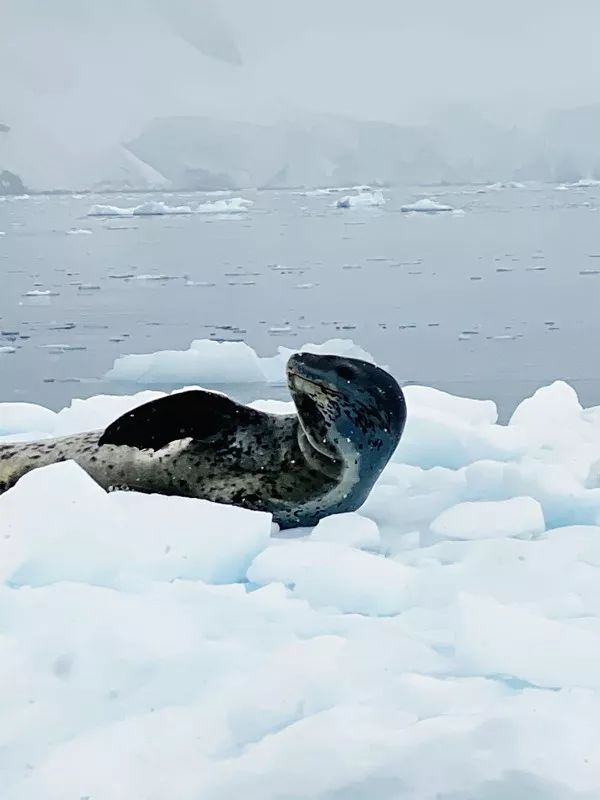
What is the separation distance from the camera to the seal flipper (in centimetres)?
246

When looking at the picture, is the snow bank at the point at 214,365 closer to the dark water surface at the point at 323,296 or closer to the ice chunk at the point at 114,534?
the dark water surface at the point at 323,296

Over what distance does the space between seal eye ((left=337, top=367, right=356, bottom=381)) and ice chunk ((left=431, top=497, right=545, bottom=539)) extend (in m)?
0.39

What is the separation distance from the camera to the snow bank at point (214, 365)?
5.23m

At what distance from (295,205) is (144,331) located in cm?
1076

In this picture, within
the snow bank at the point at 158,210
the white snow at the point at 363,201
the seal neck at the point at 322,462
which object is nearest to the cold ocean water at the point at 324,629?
the seal neck at the point at 322,462

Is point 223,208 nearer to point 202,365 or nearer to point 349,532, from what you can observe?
point 202,365

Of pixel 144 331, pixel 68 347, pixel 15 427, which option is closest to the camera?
pixel 15 427

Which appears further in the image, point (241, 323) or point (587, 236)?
point (587, 236)

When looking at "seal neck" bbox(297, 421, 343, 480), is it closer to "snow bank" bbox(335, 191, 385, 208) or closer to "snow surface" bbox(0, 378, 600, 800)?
"snow surface" bbox(0, 378, 600, 800)

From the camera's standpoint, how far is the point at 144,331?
676 cm

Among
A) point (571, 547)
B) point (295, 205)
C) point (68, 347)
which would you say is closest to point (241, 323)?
point (68, 347)

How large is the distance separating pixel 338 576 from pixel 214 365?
10.9 feet

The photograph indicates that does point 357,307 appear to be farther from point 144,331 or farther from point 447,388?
point 447,388

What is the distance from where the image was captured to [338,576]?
6.57ft
